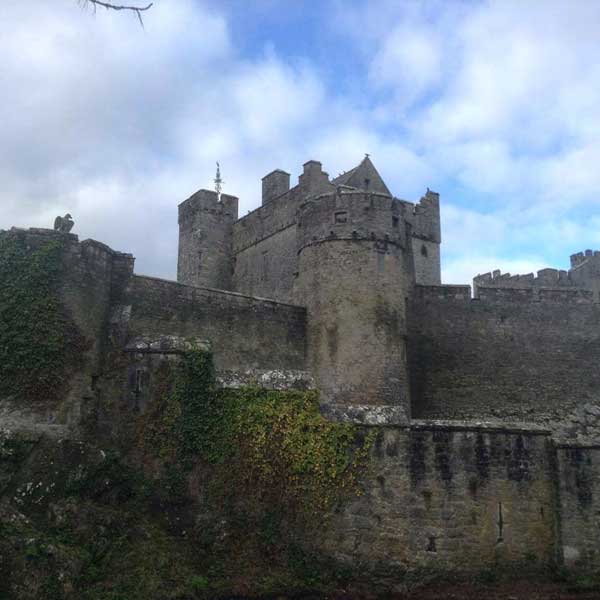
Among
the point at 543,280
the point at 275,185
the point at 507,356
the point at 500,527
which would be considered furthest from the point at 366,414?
the point at 543,280

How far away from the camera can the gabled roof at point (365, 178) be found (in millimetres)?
29062

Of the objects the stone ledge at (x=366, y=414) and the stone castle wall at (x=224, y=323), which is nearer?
the stone ledge at (x=366, y=414)

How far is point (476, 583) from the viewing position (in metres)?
15.9

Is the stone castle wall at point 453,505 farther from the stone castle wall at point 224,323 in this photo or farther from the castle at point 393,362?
the stone castle wall at point 224,323

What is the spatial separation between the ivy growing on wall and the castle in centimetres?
33

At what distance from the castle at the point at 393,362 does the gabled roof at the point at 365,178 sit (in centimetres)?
8

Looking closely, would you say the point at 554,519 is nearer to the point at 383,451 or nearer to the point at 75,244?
the point at 383,451

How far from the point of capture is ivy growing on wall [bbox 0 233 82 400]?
17.0 metres

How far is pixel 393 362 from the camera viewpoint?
20.8m

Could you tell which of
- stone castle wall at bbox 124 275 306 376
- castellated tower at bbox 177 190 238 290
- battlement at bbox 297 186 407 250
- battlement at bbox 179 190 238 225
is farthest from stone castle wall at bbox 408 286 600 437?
battlement at bbox 179 190 238 225

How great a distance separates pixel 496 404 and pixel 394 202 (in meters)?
7.23

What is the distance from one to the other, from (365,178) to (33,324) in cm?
1553

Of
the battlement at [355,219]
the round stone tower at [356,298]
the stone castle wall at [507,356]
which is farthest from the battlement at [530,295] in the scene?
the battlement at [355,219]

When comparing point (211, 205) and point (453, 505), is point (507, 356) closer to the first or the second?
point (453, 505)
